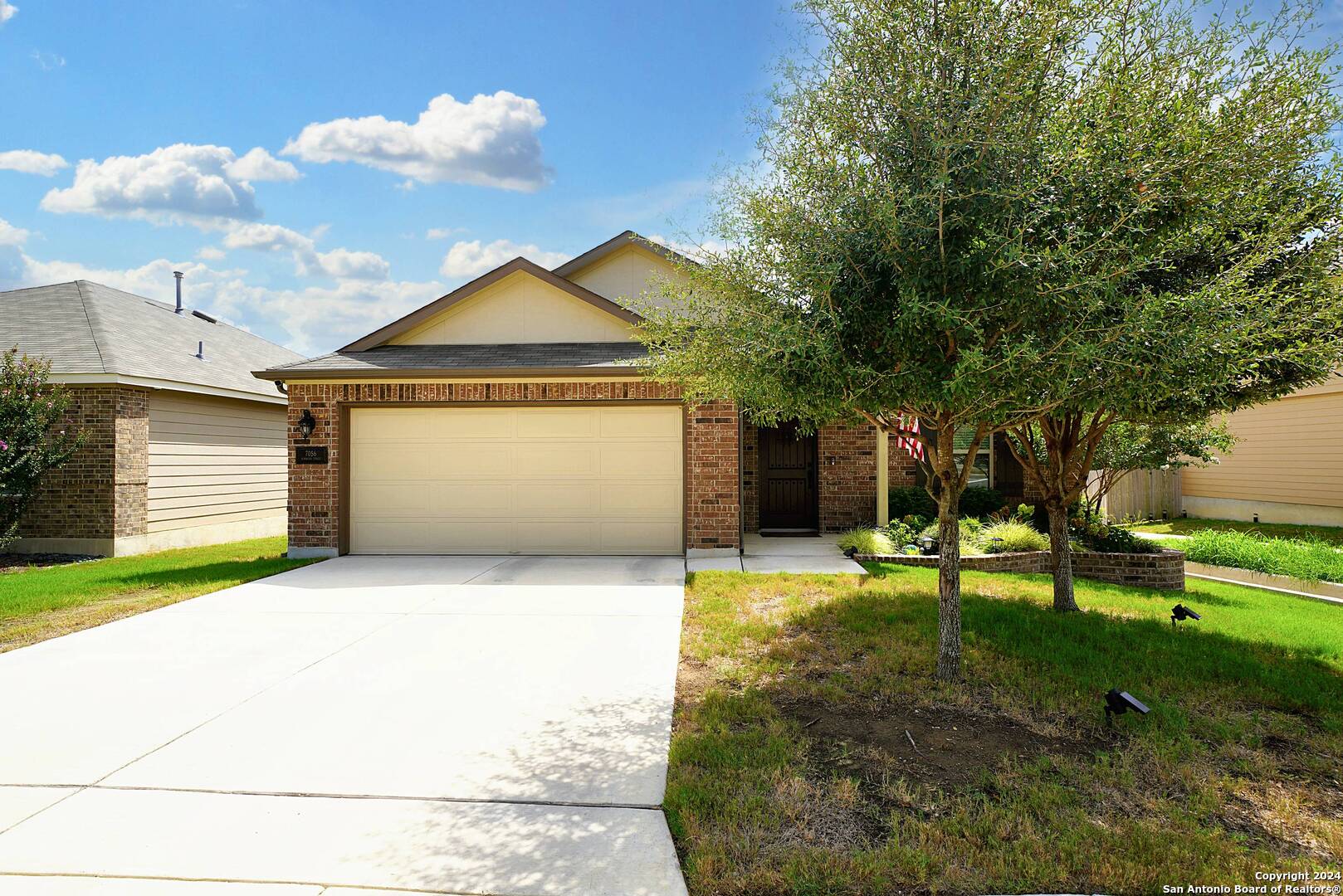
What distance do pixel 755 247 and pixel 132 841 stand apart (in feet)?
14.7

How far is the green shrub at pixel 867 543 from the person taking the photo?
9.77 metres

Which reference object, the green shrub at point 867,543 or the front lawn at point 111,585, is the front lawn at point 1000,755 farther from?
the front lawn at point 111,585

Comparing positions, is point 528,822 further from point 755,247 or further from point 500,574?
point 500,574

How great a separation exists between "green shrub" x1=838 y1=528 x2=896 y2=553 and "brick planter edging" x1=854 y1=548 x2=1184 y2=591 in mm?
158

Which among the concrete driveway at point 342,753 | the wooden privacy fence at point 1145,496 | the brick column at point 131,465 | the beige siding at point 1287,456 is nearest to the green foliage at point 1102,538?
the beige siding at point 1287,456

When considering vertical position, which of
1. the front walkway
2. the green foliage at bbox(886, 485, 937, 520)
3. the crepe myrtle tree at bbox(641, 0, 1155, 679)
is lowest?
the front walkway

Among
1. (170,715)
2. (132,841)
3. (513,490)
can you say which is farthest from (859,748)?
(513,490)

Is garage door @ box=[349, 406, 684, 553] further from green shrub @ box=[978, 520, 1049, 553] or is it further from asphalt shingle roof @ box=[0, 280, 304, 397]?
green shrub @ box=[978, 520, 1049, 553]

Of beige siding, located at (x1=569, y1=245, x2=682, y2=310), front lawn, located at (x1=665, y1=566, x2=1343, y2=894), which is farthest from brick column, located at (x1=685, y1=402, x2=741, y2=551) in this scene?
beige siding, located at (x1=569, y1=245, x2=682, y2=310)

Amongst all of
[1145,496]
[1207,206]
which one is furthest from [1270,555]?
[1207,206]

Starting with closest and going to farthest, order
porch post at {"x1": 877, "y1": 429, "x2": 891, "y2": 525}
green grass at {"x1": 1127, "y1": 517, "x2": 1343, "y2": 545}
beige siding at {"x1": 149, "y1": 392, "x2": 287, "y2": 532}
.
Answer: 1. beige siding at {"x1": 149, "y1": 392, "x2": 287, "y2": 532}
2. porch post at {"x1": 877, "y1": 429, "x2": 891, "y2": 525}
3. green grass at {"x1": 1127, "y1": 517, "x2": 1343, "y2": 545}

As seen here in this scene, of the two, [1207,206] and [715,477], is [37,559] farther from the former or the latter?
[1207,206]

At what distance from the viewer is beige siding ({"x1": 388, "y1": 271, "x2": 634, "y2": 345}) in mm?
10922

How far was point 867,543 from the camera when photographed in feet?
32.4
